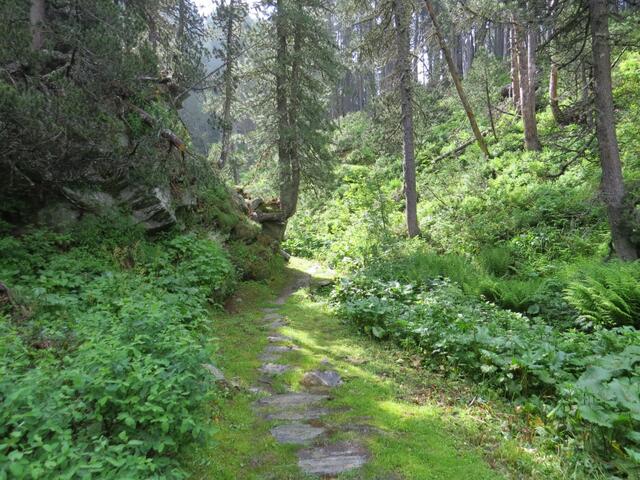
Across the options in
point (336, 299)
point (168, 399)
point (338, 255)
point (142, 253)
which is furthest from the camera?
point (338, 255)

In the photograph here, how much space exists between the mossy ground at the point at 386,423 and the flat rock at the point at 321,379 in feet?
0.40

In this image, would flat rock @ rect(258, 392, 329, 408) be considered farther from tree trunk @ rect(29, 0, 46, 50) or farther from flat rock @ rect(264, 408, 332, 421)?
tree trunk @ rect(29, 0, 46, 50)

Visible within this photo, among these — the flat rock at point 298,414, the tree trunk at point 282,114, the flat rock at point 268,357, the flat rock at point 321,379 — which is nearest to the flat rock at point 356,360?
the flat rock at point 321,379

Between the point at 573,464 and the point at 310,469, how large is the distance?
7.56 feet

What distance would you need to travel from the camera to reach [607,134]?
894 centimetres

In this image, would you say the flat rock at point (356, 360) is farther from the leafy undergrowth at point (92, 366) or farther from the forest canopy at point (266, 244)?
the leafy undergrowth at point (92, 366)

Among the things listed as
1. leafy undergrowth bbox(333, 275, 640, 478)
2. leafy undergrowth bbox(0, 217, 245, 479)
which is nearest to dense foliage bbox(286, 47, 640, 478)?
leafy undergrowth bbox(333, 275, 640, 478)

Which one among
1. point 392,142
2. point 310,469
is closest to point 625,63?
point 392,142

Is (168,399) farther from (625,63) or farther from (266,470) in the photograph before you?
(625,63)

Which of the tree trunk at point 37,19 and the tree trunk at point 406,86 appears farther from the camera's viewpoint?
the tree trunk at point 406,86

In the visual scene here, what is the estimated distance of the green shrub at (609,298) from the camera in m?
6.68

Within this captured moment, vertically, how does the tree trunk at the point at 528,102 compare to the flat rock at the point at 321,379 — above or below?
above

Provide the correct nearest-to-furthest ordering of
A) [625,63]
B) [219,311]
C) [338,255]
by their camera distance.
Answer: [219,311]
[338,255]
[625,63]

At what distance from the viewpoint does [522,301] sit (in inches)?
318
